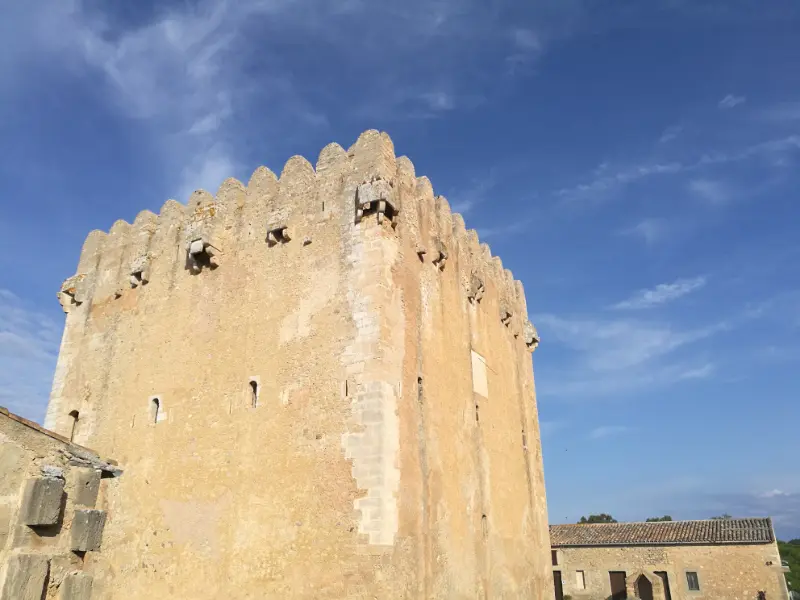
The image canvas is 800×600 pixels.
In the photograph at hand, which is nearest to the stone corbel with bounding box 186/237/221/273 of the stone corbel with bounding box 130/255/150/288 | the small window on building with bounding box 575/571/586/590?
the stone corbel with bounding box 130/255/150/288

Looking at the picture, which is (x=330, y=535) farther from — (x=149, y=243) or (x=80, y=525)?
(x=149, y=243)

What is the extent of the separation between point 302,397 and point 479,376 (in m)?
4.75

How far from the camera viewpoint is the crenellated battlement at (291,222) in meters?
11.1

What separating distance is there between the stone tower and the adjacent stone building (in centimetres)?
1627

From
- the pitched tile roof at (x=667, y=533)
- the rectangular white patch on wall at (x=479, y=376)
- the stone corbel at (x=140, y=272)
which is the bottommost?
the pitched tile roof at (x=667, y=533)

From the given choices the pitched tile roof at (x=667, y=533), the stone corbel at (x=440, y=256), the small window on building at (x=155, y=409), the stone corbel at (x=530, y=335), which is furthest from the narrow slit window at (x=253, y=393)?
the pitched tile roof at (x=667, y=533)

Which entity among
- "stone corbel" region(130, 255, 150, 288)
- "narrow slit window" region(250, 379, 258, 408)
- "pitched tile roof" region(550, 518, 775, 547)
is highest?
"stone corbel" region(130, 255, 150, 288)

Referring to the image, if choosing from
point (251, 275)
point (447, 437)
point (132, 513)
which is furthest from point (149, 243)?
point (447, 437)

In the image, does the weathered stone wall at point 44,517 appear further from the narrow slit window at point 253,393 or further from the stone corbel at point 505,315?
the stone corbel at point 505,315

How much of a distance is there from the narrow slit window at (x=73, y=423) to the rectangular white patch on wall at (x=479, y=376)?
8.57m

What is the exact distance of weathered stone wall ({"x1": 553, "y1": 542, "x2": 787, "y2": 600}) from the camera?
1020 inches

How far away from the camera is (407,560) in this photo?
8.86 m

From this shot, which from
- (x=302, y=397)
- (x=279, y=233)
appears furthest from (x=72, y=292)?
(x=302, y=397)

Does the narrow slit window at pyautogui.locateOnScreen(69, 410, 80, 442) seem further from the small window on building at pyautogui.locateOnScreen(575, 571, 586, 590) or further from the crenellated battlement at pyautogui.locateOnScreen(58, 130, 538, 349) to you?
the small window on building at pyautogui.locateOnScreen(575, 571, 586, 590)
